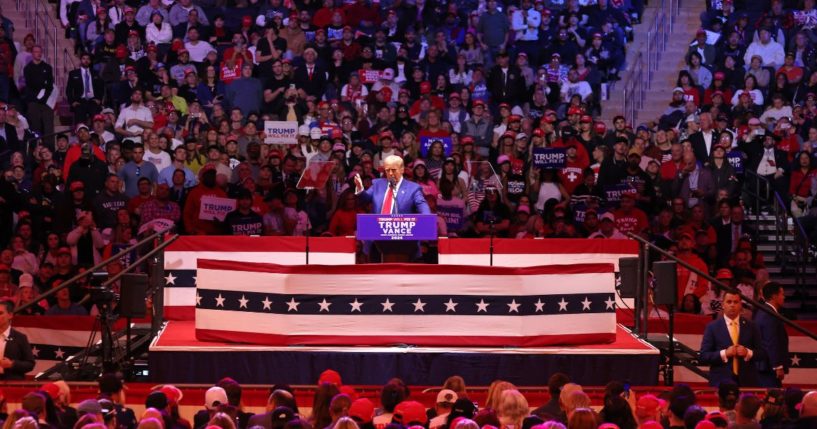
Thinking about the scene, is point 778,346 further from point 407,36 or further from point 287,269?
point 407,36

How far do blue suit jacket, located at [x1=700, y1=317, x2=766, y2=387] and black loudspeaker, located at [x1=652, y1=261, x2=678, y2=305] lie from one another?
69 centimetres

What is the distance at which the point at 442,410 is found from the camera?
1141 centimetres

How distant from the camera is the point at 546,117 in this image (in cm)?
2441

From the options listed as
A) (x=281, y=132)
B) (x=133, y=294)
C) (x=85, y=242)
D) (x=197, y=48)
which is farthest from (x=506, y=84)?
(x=133, y=294)

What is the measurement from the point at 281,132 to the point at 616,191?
5.39 m

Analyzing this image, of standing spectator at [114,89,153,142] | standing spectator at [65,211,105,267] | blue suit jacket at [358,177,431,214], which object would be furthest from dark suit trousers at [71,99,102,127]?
blue suit jacket at [358,177,431,214]

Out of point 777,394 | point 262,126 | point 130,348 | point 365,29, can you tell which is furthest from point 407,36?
point 777,394

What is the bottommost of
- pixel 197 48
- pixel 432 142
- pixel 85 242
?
pixel 85 242

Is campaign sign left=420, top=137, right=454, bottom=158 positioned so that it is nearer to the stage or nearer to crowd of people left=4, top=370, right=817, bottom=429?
the stage

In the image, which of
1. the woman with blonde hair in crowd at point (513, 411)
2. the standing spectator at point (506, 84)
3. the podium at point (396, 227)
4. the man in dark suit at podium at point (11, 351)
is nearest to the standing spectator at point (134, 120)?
the standing spectator at point (506, 84)

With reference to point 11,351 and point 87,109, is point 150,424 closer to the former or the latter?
point 11,351

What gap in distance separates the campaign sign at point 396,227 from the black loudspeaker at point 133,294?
2.28 metres

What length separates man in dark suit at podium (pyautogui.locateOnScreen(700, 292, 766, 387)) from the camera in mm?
14688

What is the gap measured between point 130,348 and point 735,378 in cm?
636
